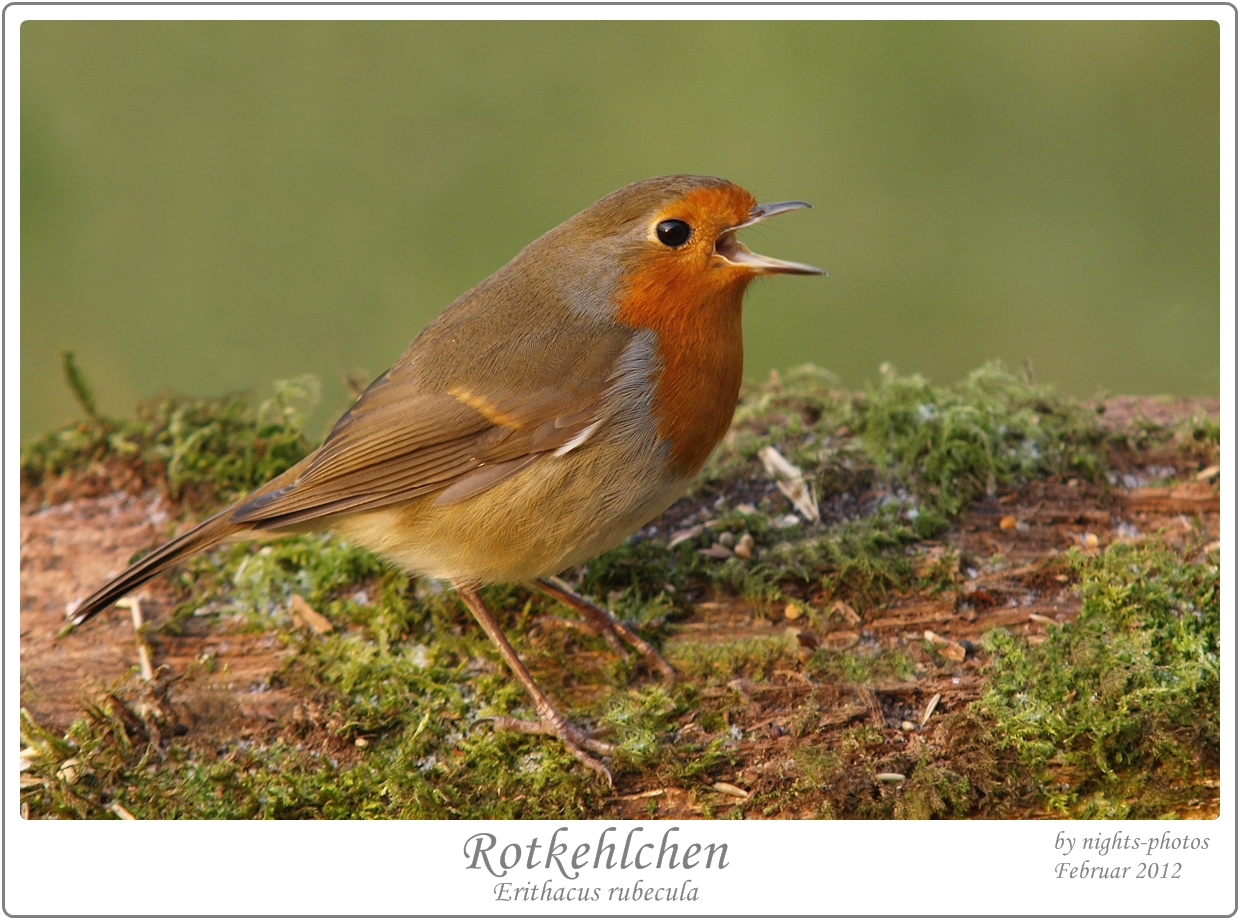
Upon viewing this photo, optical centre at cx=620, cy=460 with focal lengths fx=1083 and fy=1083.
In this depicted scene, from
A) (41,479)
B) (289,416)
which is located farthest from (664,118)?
(41,479)

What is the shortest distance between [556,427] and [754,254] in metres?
0.95

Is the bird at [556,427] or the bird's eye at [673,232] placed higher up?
the bird's eye at [673,232]

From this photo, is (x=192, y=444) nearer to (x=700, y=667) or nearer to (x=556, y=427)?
(x=556, y=427)

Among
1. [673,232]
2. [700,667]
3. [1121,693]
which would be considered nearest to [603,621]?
[700,667]

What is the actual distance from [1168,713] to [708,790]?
1438mm

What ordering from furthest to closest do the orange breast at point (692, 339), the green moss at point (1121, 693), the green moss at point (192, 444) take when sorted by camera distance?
1. the green moss at point (192, 444)
2. the orange breast at point (692, 339)
3. the green moss at point (1121, 693)

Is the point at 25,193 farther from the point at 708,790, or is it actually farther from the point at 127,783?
the point at 708,790

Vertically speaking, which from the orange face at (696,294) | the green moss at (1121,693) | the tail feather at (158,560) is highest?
the orange face at (696,294)

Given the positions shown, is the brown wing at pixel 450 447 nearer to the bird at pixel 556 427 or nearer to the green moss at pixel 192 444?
the bird at pixel 556 427

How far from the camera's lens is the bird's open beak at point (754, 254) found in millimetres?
3738

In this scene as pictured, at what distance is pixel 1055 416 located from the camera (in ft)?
15.9

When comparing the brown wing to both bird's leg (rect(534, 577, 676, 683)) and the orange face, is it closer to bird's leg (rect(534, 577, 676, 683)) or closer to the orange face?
the orange face

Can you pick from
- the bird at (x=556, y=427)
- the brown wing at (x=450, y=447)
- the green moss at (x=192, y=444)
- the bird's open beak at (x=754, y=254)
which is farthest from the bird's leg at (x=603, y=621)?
the green moss at (x=192, y=444)

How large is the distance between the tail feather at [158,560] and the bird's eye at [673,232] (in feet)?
5.89
